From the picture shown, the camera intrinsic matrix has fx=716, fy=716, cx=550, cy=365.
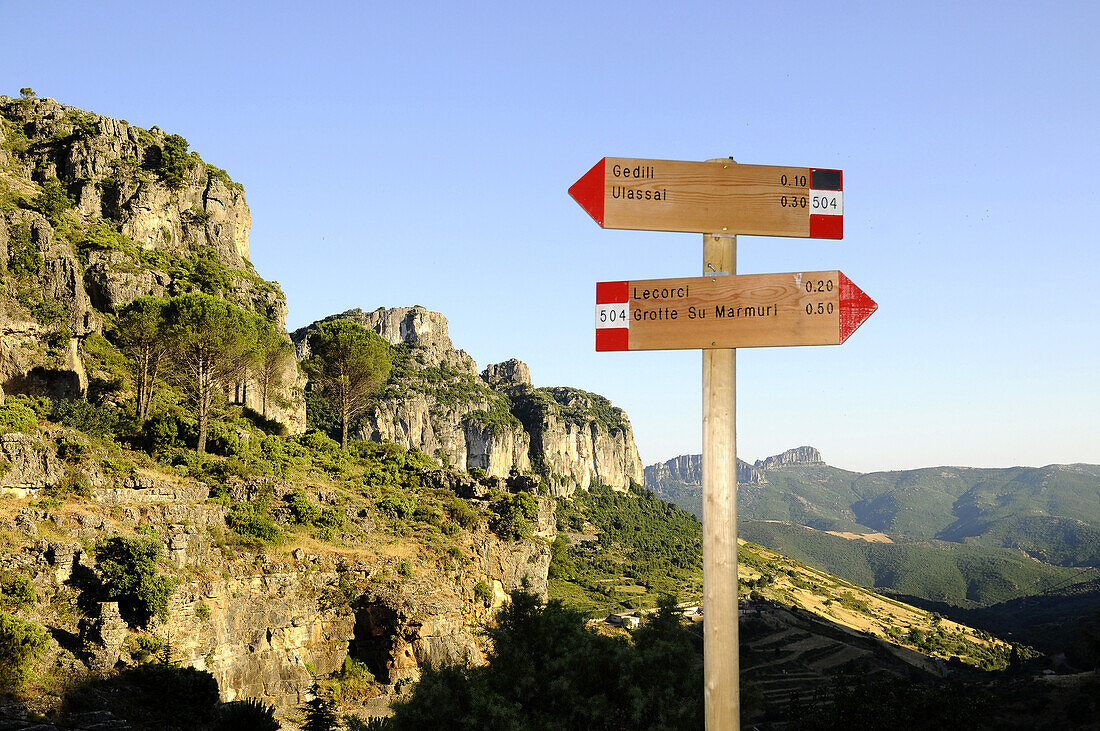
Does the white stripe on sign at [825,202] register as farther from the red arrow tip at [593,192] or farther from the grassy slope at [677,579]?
the grassy slope at [677,579]

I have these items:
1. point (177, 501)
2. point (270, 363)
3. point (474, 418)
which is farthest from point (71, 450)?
point (474, 418)

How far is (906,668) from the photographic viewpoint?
59.7m

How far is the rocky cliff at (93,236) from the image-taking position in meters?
33.1

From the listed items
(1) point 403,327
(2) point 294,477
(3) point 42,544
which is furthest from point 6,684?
(1) point 403,327

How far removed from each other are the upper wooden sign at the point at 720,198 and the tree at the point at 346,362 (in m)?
45.7

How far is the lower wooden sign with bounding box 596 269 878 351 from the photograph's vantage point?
158 inches

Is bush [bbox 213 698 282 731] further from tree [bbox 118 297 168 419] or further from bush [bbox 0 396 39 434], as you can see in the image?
tree [bbox 118 297 168 419]

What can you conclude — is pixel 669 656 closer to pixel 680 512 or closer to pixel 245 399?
pixel 245 399

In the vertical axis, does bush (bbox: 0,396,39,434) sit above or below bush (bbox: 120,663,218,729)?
above

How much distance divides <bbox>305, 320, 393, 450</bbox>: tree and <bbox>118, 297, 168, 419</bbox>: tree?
1359 cm

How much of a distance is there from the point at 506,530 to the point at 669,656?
2620 cm

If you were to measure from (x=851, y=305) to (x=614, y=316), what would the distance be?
1321mm

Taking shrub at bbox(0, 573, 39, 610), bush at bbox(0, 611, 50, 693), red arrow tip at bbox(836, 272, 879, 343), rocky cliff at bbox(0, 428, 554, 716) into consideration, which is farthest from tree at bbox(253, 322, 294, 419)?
red arrow tip at bbox(836, 272, 879, 343)

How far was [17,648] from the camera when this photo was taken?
1752 centimetres
